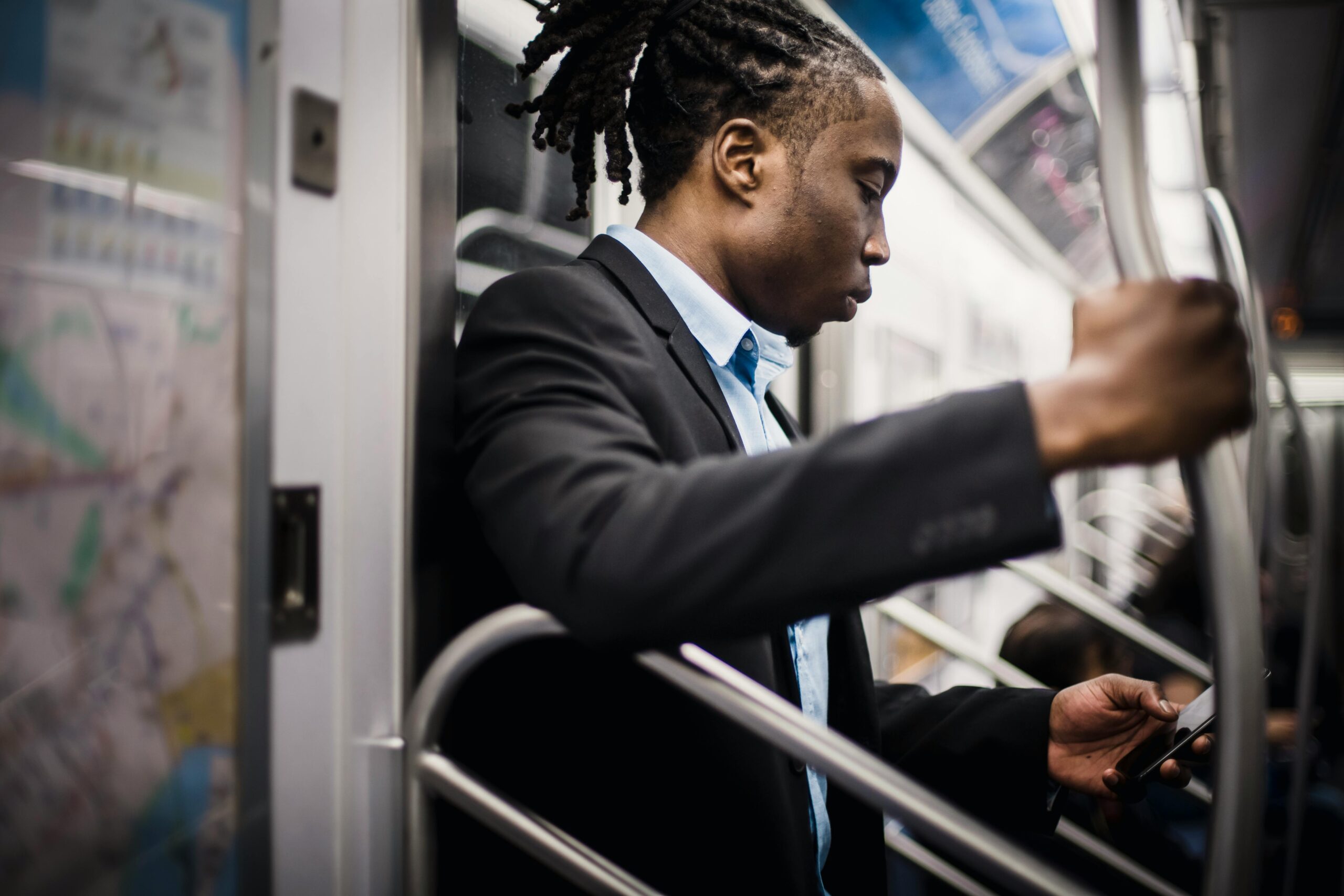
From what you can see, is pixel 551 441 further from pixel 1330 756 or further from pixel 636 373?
pixel 1330 756

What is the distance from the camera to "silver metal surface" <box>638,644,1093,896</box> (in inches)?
26.7

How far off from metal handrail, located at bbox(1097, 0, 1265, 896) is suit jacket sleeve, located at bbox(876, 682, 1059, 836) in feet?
1.86

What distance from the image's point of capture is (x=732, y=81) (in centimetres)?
113

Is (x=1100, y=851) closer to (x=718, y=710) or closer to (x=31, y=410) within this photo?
(x=718, y=710)

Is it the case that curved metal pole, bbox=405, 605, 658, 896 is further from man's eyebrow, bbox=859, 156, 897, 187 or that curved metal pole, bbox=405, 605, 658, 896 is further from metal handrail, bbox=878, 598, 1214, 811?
metal handrail, bbox=878, 598, 1214, 811

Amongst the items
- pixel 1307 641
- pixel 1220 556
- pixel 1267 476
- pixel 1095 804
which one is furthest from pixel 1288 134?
pixel 1220 556

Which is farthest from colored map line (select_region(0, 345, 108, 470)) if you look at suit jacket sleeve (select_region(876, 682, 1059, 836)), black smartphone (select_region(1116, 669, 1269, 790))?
black smartphone (select_region(1116, 669, 1269, 790))

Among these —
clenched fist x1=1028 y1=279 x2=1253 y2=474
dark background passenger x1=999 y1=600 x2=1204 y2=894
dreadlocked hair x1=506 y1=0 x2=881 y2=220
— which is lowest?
dark background passenger x1=999 y1=600 x2=1204 y2=894

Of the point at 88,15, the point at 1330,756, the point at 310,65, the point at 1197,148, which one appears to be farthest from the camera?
the point at 1330,756

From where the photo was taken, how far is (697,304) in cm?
107

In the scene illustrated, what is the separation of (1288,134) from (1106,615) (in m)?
2.78

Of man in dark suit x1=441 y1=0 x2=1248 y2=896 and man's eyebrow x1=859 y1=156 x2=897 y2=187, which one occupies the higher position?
man's eyebrow x1=859 y1=156 x2=897 y2=187

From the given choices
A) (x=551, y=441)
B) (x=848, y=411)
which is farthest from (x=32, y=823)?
(x=848, y=411)

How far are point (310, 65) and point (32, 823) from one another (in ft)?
2.53
